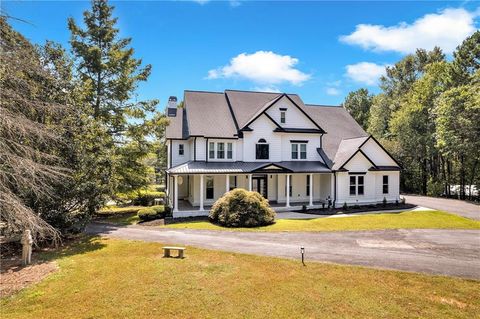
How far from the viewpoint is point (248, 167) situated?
997 inches

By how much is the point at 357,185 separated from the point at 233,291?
21.5 metres

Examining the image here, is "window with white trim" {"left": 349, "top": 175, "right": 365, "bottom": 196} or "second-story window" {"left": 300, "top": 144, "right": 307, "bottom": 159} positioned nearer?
"window with white trim" {"left": 349, "top": 175, "right": 365, "bottom": 196}

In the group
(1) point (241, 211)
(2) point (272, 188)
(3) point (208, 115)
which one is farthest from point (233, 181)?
(1) point (241, 211)

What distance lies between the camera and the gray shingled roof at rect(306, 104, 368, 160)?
29.8 m

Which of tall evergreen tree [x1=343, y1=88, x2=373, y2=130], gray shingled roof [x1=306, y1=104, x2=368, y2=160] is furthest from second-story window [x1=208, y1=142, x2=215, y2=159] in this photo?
tall evergreen tree [x1=343, y1=88, x2=373, y2=130]

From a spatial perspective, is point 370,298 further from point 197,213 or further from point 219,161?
point 219,161

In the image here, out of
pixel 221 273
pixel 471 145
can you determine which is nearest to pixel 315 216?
pixel 221 273

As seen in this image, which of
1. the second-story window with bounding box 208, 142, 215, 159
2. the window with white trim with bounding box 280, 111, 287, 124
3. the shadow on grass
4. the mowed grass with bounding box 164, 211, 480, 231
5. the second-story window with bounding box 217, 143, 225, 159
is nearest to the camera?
the shadow on grass

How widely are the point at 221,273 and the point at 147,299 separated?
2.87 m

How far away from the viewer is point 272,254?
12.8 meters

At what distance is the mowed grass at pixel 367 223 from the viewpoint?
18770 millimetres

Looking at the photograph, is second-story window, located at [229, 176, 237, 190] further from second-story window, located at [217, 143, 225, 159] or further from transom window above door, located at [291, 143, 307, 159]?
transom window above door, located at [291, 143, 307, 159]

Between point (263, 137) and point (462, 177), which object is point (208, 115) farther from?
point (462, 177)

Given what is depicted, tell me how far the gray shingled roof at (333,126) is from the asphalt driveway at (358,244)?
12759 mm
